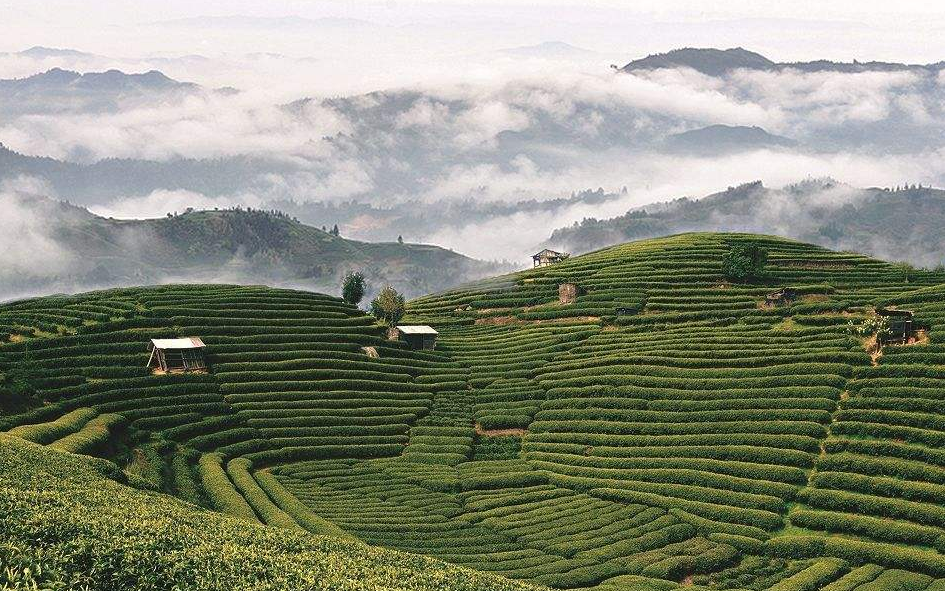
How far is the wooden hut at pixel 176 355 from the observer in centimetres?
10206

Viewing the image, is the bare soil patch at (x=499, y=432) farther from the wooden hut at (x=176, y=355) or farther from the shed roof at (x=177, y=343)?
the shed roof at (x=177, y=343)

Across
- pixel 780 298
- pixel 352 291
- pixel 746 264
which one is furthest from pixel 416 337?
pixel 746 264

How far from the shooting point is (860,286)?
140m

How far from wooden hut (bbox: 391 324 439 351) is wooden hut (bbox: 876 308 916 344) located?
177ft

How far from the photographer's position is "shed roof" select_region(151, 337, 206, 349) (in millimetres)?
101963

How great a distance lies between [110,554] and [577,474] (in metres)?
51.3

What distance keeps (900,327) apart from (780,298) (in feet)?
108

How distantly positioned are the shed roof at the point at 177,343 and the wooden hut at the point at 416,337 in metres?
29.4

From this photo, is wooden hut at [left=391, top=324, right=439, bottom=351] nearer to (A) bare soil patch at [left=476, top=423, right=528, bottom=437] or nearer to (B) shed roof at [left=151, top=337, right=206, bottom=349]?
(A) bare soil patch at [left=476, top=423, right=528, bottom=437]

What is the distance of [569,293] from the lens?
479 ft

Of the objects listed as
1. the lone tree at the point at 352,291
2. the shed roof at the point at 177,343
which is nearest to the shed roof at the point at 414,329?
the lone tree at the point at 352,291

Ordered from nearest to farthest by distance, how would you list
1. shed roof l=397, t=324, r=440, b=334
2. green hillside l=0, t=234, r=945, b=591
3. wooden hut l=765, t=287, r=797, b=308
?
1. green hillside l=0, t=234, r=945, b=591
2. shed roof l=397, t=324, r=440, b=334
3. wooden hut l=765, t=287, r=797, b=308

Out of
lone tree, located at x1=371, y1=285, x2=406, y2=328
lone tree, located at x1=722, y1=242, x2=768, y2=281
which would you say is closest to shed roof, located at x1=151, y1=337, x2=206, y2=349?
lone tree, located at x1=371, y1=285, x2=406, y2=328

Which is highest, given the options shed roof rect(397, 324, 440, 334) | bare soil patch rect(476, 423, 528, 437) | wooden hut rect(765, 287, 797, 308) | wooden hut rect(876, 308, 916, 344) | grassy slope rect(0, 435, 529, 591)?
wooden hut rect(765, 287, 797, 308)
